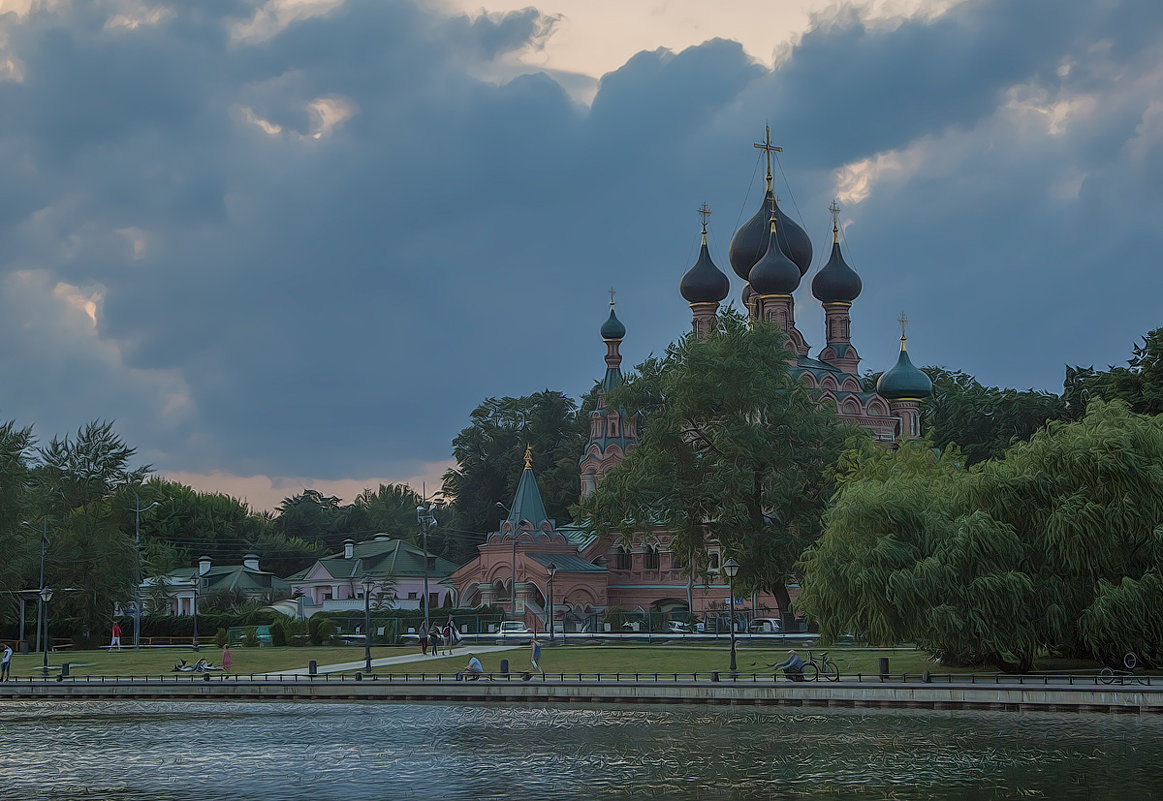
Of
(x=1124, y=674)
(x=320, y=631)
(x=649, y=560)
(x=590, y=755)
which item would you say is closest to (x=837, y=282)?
(x=649, y=560)

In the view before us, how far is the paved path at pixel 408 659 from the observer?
46719mm

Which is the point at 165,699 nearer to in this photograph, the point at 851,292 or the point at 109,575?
the point at 109,575

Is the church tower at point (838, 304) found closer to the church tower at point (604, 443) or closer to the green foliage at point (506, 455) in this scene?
the church tower at point (604, 443)

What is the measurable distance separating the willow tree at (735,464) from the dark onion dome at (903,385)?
20.8 meters

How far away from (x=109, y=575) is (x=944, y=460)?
41.9 meters

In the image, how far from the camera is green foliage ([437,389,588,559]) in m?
105

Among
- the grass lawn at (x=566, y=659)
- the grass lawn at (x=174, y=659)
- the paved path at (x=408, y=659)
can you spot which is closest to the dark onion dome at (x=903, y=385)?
the grass lawn at (x=566, y=659)

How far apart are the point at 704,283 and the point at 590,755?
189 feet

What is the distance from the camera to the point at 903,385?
255 ft

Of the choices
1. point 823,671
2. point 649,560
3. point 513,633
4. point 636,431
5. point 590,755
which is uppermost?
point 636,431

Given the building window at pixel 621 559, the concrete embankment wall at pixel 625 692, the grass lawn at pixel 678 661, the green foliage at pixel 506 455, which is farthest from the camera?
the green foliage at pixel 506 455

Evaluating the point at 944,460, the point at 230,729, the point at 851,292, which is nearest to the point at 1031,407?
the point at 851,292

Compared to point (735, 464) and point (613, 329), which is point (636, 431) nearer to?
point (613, 329)

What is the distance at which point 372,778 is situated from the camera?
77.0 feet
